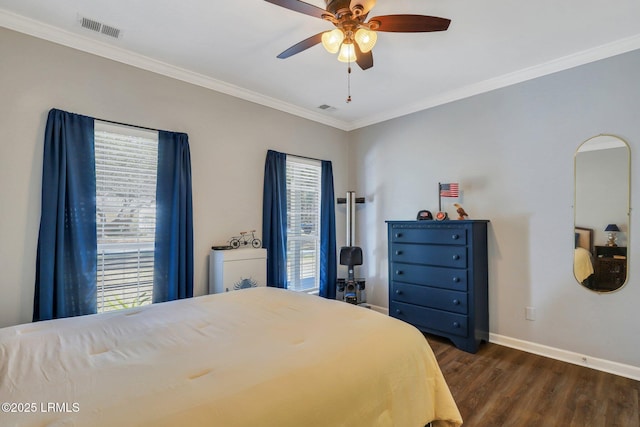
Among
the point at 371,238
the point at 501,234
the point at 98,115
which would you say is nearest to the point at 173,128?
the point at 98,115

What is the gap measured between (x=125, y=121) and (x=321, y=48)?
186cm

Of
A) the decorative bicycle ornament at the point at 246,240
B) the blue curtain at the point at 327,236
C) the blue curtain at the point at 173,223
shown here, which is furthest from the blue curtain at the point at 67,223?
the blue curtain at the point at 327,236

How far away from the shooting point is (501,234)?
3189mm

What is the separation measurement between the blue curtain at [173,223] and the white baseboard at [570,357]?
3245 mm

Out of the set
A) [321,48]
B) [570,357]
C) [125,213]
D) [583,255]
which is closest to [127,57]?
[125,213]

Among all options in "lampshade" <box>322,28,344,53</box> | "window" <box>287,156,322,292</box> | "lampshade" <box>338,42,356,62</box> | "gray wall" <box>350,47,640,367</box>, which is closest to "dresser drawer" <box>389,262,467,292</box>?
"gray wall" <box>350,47,640,367</box>

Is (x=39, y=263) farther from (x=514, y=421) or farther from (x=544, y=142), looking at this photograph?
(x=544, y=142)

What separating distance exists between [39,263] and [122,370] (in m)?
1.81

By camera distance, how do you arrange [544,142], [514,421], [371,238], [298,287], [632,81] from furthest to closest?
[371,238] → [298,287] → [544,142] → [632,81] → [514,421]

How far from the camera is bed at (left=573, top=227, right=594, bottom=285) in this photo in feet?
8.78

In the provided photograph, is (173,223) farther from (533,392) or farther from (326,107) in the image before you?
(533,392)

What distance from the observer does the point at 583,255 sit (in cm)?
271

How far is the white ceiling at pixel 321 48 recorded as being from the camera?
214 centimetres

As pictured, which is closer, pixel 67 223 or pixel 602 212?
pixel 67 223
